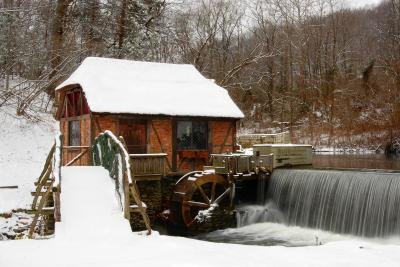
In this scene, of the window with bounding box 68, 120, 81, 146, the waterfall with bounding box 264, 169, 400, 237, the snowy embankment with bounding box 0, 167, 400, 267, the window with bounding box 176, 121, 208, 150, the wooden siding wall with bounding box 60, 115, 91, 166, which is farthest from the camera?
the window with bounding box 68, 120, 81, 146

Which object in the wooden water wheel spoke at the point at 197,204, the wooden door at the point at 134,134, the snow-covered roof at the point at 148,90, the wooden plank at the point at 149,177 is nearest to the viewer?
the wooden plank at the point at 149,177

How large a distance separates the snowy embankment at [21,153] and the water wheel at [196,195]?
623 centimetres

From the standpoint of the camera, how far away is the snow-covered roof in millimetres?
20766

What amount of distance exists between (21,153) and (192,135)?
977cm

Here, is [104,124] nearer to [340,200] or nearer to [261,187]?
[261,187]

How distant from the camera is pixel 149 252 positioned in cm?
845

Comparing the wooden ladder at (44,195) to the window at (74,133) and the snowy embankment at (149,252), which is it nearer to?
the snowy embankment at (149,252)

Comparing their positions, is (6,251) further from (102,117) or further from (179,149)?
(179,149)

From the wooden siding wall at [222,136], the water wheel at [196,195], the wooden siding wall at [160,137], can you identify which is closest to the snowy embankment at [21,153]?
the wooden siding wall at [160,137]

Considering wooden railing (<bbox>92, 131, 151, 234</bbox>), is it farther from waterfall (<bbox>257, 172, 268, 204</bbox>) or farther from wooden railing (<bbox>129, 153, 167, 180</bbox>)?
waterfall (<bbox>257, 172, 268, 204</bbox>)

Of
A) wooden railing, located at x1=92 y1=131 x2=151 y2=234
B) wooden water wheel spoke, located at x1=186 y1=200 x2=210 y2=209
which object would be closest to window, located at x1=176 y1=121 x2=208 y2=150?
wooden water wheel spoke, located at x1=186 y1=200 x2=210 y2=209

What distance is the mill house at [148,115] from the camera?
20.4 m

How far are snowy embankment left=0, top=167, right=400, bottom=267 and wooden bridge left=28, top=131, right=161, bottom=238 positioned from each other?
67 centimetres

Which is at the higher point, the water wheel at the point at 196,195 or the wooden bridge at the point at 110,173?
the wooden bridge at the point at 110,173
